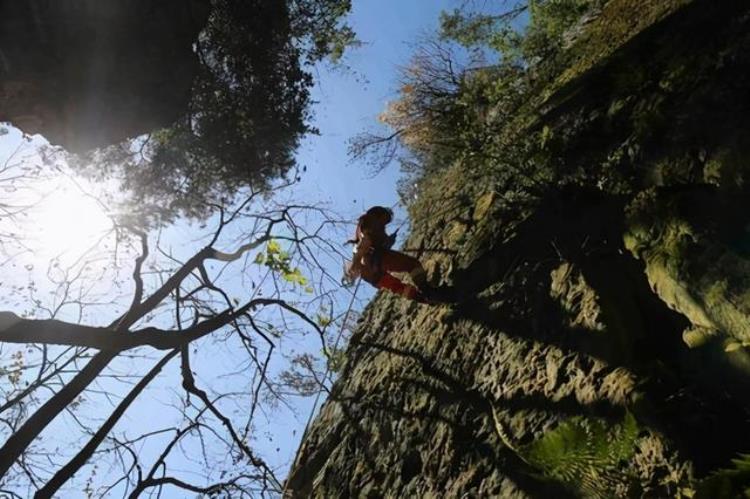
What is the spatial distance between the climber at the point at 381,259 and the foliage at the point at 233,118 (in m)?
4.07

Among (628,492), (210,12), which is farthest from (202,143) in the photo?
(628,492)

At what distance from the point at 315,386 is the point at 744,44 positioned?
6730 mm

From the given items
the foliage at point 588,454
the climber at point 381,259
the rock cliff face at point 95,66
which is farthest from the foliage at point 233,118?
the foliage at point 588,454

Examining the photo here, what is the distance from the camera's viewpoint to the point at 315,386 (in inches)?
330

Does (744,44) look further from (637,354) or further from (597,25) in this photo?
(597,25)

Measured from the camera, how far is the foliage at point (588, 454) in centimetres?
288

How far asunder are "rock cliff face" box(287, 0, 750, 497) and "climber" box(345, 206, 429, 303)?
Result: 1.56 ft

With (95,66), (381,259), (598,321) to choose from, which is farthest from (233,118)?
(598,321)

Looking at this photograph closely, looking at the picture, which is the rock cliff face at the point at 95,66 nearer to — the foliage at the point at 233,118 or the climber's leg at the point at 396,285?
the foliage at the point at 233,118

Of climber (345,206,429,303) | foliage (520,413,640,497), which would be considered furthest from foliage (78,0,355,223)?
foliage (520,413,640,497)

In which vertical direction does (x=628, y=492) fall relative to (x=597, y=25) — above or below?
below

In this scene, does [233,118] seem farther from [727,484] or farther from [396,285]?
[727,484]

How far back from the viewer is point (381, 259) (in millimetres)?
6215

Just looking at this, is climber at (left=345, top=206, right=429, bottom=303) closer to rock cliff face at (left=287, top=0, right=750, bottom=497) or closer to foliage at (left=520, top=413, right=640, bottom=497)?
rock cliff face at (left=287, top=0, right=750, bottom=497)
